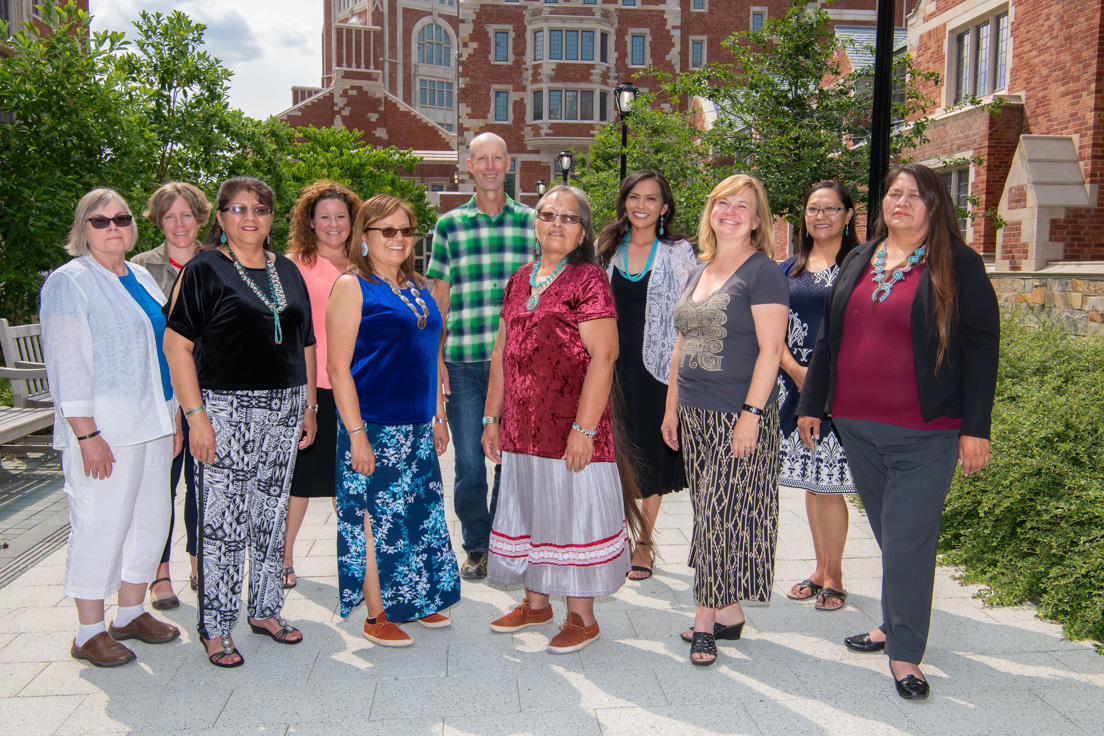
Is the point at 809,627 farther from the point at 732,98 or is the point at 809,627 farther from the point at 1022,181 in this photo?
the point at 1022,181

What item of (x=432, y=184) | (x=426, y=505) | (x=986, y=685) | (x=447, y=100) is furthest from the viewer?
(x=447, y=100)

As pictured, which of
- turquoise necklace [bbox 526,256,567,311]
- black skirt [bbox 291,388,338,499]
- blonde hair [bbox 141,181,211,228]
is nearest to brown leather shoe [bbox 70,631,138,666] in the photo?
black skirt [bbox 291,388,338,499]

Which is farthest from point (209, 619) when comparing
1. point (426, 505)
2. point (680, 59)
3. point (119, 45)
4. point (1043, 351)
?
point (680, 59)

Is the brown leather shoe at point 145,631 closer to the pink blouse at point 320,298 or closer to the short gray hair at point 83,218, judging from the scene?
the pink blouse at point 320,298

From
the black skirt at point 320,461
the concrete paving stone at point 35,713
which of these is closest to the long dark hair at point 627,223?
the black skirt at point 320,461

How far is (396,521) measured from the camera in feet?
13.1

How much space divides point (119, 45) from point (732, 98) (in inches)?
330

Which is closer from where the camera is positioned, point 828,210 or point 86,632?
point 86,632

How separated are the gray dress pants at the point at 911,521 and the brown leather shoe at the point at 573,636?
53.5 inches

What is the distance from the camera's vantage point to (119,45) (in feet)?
32.6

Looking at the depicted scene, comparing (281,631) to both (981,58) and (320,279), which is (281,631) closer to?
(320,279)

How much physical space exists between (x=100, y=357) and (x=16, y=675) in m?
1.48

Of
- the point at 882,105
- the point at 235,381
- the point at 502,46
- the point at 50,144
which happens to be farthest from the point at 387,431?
the point at 502,46

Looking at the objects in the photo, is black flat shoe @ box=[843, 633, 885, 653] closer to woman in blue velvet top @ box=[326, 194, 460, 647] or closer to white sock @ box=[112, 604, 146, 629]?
woman in blue velvet top @ box=[326, 194, 460, 647]
